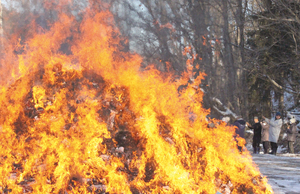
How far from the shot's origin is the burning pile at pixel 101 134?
5.67m

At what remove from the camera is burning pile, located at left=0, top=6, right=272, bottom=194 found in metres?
5.67

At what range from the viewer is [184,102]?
8.62 meters

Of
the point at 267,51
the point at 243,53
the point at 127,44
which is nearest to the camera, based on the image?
the point at 267,51

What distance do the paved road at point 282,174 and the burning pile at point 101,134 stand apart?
1.72ft

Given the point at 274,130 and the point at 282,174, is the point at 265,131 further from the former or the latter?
the point at 282,174

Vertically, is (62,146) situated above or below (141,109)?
below

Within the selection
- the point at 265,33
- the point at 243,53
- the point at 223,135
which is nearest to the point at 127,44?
the point at 243,53

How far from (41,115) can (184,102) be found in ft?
12.8

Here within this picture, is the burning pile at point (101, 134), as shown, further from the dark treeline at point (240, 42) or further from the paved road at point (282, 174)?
the dark treeline at point (240, 42)

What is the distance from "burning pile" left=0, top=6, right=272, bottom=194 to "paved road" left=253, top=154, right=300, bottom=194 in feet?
1.72

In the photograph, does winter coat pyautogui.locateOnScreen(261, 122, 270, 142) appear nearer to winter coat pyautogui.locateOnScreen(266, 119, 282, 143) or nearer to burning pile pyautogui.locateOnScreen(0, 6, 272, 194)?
winter coat pyautogui.locateOnScreen(266, 119, 282, 143)

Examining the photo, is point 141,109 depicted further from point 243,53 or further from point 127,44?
point 127,44

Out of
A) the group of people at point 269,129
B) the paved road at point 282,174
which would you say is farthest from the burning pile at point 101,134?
the group of people at point 269,129

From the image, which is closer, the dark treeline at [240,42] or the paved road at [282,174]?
the paved road at [282,174]
